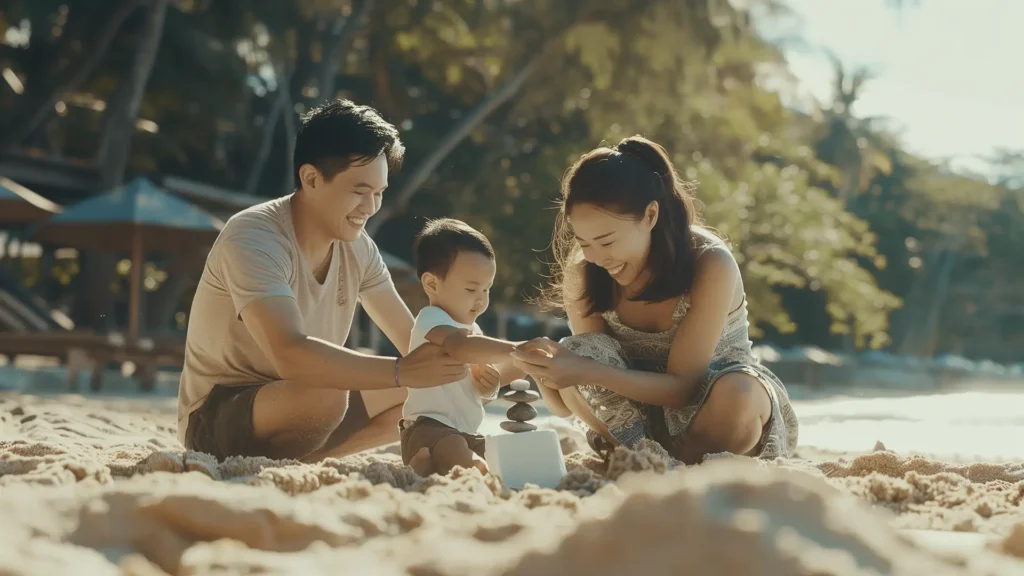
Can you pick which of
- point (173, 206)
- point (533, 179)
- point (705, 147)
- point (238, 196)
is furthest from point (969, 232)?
point (173, 206)

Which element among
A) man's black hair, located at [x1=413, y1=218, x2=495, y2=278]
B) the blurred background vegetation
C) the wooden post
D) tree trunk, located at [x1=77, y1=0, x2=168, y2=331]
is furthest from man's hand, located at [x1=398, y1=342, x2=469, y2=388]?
tree trunk, located at [x1=77, y1=0, x2=168, y2=331]

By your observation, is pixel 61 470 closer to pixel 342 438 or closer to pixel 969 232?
pixel 342 438

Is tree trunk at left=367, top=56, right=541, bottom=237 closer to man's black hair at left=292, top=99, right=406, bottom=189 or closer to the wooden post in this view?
the wooden post

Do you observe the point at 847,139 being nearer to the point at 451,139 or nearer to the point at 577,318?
the point at 451,139

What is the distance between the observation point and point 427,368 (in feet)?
10.7

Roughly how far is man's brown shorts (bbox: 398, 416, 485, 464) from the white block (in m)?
0.32

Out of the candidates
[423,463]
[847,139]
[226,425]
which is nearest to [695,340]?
[423,463]

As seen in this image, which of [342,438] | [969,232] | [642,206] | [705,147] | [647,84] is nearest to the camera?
[642,206]

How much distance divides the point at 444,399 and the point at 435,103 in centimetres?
1636

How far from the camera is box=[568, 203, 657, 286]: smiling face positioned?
359cm

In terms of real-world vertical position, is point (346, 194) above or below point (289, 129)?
below

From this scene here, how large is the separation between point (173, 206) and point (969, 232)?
3321cm

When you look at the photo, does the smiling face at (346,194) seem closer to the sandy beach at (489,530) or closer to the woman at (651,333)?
the woman at (651,333)

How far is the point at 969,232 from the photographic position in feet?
129
